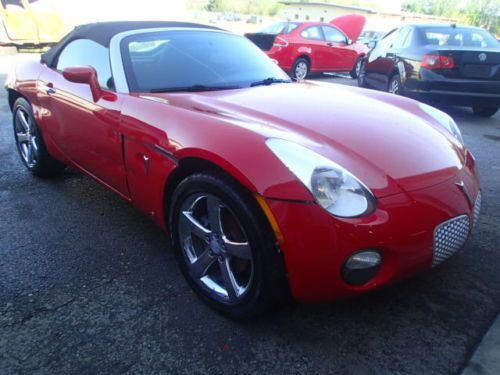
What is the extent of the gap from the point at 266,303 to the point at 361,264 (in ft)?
1.48

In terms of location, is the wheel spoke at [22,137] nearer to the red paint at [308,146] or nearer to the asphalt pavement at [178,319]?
the red paint at [308,146]

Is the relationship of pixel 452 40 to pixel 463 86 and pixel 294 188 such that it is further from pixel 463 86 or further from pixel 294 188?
pixel 294 188

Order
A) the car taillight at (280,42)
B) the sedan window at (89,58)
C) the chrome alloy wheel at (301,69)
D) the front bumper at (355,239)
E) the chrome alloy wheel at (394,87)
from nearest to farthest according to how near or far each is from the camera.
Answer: the front bumper at (355,239)
the sedan window at (89,58)
the chrome alloy wheel at (394,87)
the car taillight at (280,42)
the chrome alloy wheel at (301,69)

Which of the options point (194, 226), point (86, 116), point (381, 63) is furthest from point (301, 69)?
point (194, 226)

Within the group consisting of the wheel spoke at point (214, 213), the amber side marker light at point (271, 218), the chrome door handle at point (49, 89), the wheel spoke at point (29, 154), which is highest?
the chrome door handle at point (49, 89)

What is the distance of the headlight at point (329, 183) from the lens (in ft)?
5.42

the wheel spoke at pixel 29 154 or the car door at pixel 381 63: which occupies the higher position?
the car door at pixel 381 63

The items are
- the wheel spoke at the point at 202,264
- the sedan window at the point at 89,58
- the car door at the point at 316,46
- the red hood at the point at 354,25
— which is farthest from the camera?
the red hood at the point at 354,25

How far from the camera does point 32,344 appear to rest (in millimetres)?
1839

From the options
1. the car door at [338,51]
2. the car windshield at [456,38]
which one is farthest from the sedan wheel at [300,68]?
the car windshield at [456,38]

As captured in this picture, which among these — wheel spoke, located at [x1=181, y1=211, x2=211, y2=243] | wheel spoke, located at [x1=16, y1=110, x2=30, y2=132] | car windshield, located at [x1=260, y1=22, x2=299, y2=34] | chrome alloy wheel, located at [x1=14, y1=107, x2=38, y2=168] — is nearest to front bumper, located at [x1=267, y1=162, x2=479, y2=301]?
wheel spoke, located at [x1=181, y1=211, x2=211, y2=243]

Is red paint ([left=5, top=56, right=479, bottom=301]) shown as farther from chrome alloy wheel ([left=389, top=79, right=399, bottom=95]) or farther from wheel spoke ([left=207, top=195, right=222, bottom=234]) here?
chrome alloy wheel ([left=389, top=79, right=399, bottom=95])

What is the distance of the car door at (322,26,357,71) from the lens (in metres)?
10.8

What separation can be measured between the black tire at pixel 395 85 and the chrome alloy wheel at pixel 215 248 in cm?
546
